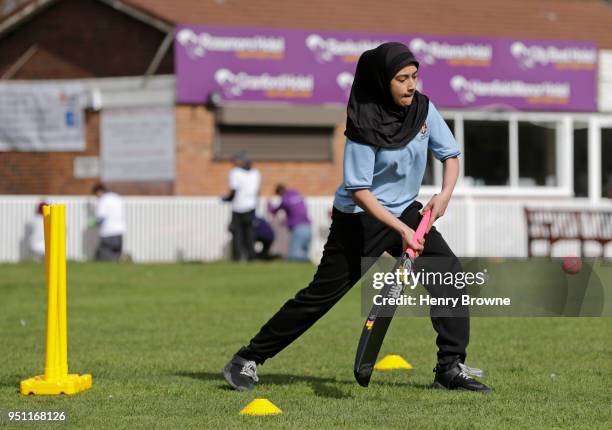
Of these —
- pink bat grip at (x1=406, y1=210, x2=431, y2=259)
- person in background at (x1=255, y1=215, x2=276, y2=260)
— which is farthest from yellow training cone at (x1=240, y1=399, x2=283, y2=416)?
person in background at (x1=255, y1=215, x2=276, y2=260)

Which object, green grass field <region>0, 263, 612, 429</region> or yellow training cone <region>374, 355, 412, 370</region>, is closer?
green grass field <region>0, 263, 612, 429</region>

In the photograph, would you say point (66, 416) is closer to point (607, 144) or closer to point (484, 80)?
point (484, 80)

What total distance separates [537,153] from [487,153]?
1.16m

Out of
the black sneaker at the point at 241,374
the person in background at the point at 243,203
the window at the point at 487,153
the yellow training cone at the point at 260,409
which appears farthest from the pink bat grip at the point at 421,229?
the window at the point at 487,153

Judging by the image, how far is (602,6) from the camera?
28172 mm

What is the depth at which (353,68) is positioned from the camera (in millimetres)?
23062

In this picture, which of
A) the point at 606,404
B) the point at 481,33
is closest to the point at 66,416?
the point at 606,404

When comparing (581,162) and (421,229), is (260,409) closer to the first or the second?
(421,229)

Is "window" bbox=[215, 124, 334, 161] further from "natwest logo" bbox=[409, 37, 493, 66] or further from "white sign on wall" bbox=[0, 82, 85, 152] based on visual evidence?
"white sign on wall" bbox=[0, 82, 85, 152]

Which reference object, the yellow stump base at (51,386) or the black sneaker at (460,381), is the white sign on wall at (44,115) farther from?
the black sneaker at (460,381)

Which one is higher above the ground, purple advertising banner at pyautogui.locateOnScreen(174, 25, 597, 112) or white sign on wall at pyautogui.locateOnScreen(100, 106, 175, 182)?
purple advertising banner at pyautogui.locateOnScreen(174, 25, 597, 112)

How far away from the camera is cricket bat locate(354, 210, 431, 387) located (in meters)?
6.41

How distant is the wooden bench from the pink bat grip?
46.1ft

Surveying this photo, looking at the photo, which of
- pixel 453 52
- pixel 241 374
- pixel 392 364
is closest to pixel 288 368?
pixel 392 364
